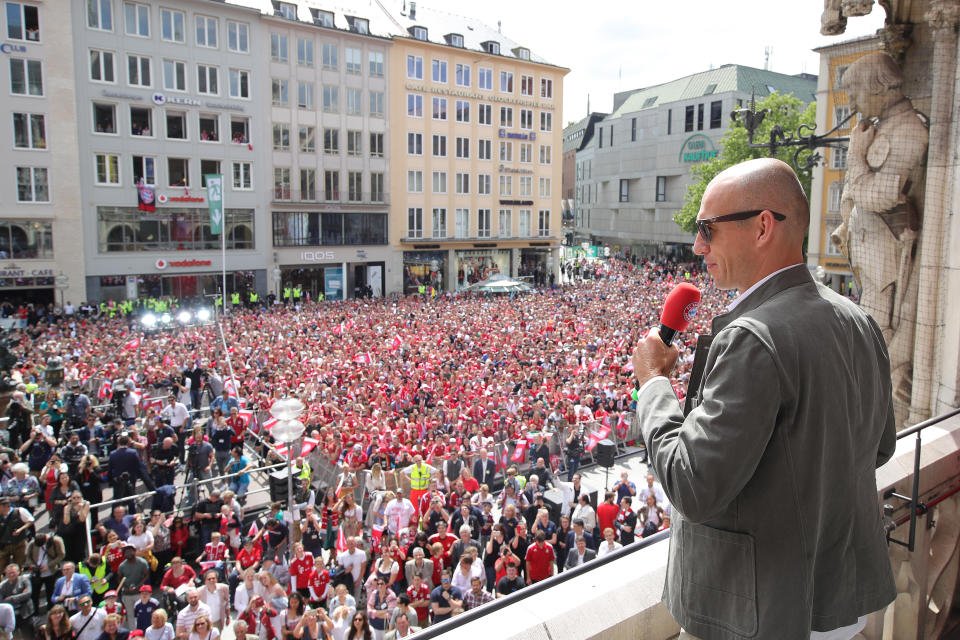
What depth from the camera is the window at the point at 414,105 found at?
1966 inches

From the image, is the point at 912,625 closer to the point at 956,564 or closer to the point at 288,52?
the point at 956,564

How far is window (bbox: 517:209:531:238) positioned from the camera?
185 ft

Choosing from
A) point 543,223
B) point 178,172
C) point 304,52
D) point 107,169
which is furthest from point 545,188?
point 107,169

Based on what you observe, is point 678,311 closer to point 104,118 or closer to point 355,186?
point 104,118

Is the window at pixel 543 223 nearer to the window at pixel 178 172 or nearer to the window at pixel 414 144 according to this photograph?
the window at pixel 414 144

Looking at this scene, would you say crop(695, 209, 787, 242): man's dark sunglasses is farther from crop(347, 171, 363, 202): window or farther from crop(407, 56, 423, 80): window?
crop(407, 56, 423, 80): window

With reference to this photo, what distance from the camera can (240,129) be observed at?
144 ft

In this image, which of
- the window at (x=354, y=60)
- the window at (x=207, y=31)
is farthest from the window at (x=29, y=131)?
the window at (x=354, y=60)

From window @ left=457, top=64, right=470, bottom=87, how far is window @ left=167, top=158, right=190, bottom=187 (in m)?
20.3

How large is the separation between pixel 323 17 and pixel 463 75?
10808 millimetres

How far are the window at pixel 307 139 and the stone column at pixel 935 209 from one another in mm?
43890

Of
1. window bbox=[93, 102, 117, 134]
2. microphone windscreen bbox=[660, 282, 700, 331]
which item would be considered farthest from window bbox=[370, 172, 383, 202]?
microphone windscreen bbox=[660, 282, 700, 331]

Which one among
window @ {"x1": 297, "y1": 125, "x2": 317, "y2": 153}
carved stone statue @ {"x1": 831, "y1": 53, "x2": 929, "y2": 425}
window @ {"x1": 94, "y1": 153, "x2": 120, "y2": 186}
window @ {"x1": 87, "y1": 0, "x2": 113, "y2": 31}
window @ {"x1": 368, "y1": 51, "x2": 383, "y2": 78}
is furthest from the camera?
window @ {"x1": 368, "y1": 51, "x2": 383, "y2": 78}

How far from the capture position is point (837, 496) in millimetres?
1831
